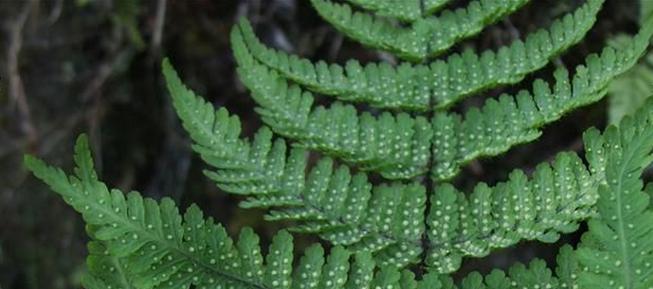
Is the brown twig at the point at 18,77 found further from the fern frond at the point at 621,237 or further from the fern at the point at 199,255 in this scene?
the fern frond at the point at 621,237

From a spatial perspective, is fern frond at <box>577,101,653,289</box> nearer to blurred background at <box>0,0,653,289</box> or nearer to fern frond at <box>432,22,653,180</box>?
fern frond at <box>432,22,653,180</box>

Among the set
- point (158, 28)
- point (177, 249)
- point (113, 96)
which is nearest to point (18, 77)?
point (113, 96)

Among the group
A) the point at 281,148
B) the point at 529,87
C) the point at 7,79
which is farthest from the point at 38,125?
the point at 281,148

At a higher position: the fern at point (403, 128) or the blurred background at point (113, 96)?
the blurred background at point (113, 96)

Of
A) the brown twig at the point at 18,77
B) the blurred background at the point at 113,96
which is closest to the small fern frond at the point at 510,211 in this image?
the blurred background at the point at 113,96

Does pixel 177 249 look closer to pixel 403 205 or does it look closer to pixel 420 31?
pixel 403 205

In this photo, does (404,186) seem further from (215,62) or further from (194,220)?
(215,62)
